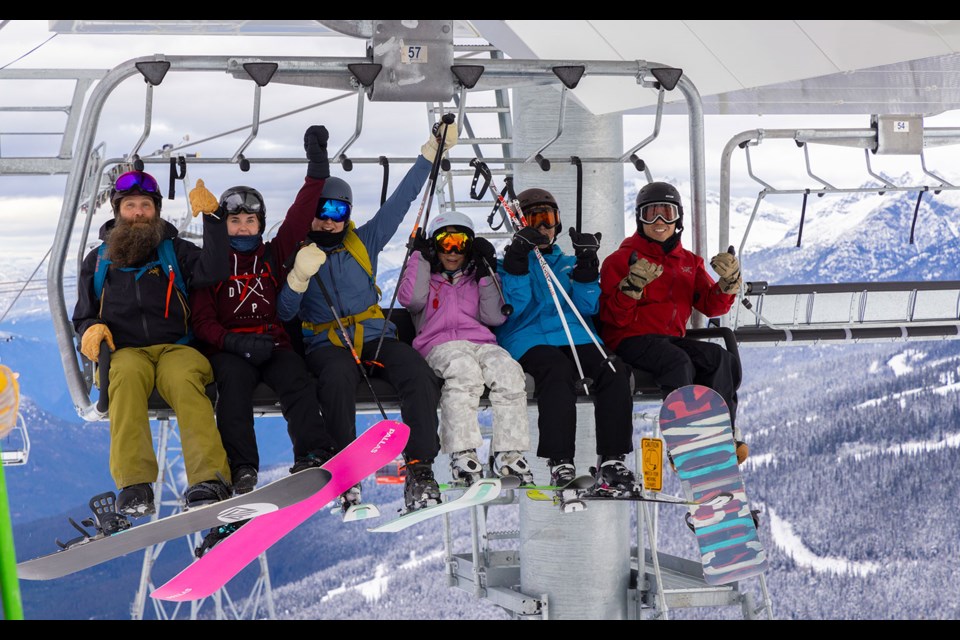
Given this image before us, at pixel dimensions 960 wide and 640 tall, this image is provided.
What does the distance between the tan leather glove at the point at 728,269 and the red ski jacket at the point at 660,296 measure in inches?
2.3

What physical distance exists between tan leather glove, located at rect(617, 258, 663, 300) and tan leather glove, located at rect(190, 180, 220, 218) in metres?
1.62

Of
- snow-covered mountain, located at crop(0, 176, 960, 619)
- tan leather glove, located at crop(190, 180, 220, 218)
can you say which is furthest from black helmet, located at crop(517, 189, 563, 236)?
snow-covered mountain, located at crop(0, 176, 960, 619)

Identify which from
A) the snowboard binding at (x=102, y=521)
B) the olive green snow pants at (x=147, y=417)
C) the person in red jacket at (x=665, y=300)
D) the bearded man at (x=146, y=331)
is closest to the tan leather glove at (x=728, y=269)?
the person in red jacket at (x=665, y=300)

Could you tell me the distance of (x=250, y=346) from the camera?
4.09m

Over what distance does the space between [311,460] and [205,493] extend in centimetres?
39

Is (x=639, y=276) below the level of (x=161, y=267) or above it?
below

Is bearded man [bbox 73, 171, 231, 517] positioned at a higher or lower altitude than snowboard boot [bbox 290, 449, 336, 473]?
higher

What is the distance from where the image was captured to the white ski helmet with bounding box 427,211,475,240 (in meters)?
4.52

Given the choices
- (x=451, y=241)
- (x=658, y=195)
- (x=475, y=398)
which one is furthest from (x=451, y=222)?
(x=658, y=195)

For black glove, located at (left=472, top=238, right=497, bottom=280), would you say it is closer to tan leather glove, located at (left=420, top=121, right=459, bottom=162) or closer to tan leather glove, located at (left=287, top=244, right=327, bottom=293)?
tan leather glove, located at (left=420, top=121, right=459, bottom=162)

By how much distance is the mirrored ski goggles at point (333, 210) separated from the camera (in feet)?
14.2

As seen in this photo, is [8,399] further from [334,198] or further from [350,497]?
[334,198]
